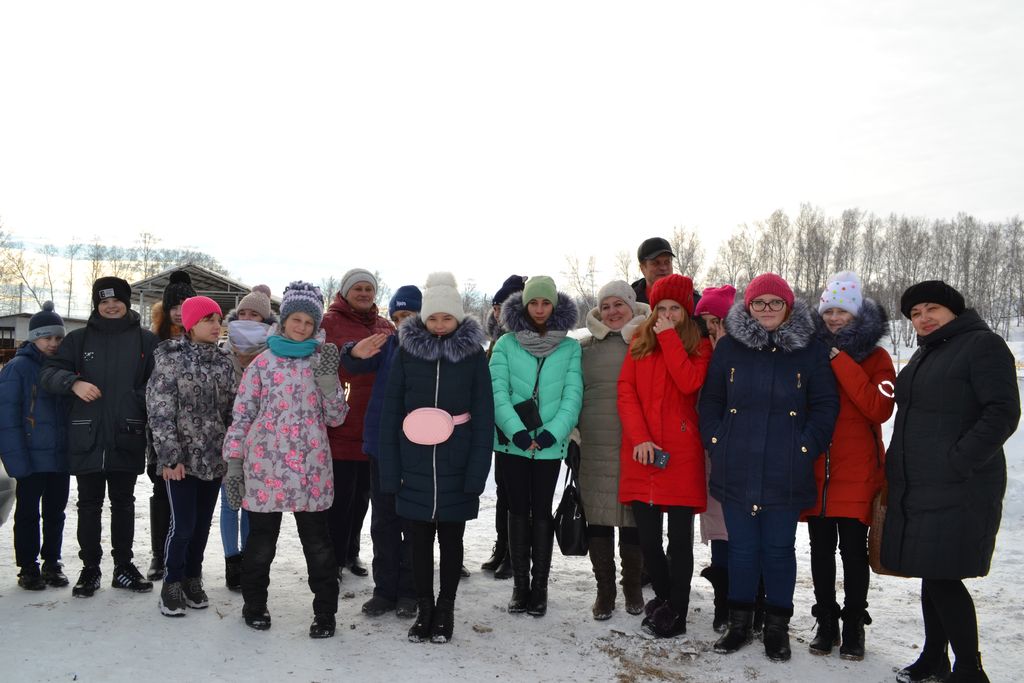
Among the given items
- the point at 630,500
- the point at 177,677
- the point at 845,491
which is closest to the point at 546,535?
the point at 630,500

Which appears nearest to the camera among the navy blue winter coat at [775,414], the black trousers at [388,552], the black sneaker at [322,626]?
the navy blue winter coat at [775,414]

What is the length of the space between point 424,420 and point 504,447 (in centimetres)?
67

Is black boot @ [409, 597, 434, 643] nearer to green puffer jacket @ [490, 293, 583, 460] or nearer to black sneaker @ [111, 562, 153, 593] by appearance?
green puffer jacket @ [490, 293, 583, 460]

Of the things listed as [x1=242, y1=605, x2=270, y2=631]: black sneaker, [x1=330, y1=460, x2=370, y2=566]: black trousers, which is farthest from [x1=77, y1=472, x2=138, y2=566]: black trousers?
[x1=330, y1=460, x2=370, y2=566]: black trousers

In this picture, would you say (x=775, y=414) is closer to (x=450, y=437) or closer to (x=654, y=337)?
(x=654, y=337)

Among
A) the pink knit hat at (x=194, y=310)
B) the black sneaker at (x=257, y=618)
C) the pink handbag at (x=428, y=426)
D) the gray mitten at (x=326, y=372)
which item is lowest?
the black sneaker at (x=257, y=618)

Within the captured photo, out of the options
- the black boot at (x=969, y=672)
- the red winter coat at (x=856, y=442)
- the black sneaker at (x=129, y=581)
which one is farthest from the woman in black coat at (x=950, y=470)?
the black sneaker at (x=129, y=581)

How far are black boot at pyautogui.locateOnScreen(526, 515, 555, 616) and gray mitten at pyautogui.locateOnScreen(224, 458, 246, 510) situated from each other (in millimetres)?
1720

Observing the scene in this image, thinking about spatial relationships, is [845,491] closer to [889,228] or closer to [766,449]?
[766,449]

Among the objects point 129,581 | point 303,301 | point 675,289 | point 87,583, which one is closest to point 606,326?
point 675,289

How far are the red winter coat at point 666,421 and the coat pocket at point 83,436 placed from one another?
127 inches

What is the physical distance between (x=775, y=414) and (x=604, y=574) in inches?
58.4

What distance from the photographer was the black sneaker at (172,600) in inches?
163

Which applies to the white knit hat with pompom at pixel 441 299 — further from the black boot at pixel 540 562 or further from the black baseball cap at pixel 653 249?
the black baseball cap at pixel 653 249
